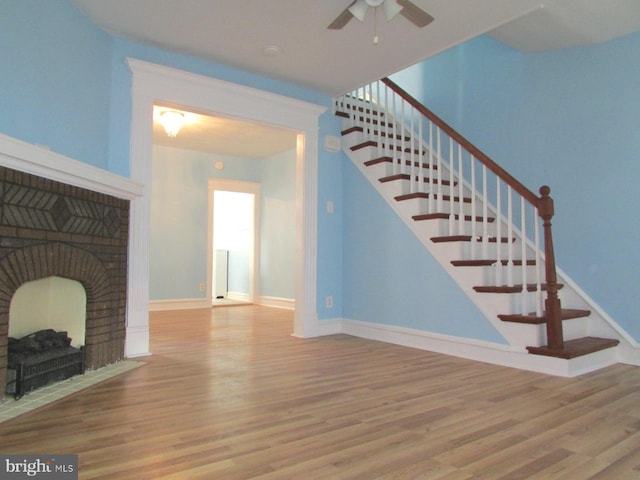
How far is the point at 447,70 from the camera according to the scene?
16.1 feet

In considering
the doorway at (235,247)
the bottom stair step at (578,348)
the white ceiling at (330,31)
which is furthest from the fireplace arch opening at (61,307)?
the doorway at (235,247)

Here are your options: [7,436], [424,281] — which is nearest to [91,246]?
[7,436]

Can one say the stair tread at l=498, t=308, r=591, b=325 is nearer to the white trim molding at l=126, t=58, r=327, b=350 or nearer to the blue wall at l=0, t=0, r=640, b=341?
the blue wall at l=0, t=0, r=640, b=341

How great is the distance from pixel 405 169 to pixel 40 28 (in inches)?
120

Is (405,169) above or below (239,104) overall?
below

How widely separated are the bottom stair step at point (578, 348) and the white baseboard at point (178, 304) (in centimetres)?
491

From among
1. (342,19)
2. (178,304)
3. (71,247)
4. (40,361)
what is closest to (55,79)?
(71,247)

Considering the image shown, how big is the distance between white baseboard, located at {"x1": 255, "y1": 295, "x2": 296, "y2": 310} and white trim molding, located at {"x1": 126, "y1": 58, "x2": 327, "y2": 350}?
7.48ft

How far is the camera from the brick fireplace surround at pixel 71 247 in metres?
2.15

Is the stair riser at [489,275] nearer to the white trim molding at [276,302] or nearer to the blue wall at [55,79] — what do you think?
the blue wall at [55,79]

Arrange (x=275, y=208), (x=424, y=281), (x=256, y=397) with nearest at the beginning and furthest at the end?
(x=256, y=397) → (x=424, y=281) → (x=275, y=208)

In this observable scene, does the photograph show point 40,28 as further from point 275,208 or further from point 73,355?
point 275,208

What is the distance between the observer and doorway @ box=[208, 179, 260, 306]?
7.32 meters

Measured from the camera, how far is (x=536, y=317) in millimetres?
2967
